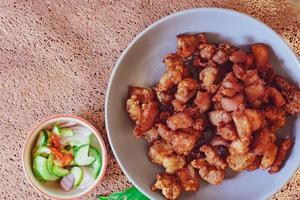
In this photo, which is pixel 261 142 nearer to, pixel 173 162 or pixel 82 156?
pixel 173 162

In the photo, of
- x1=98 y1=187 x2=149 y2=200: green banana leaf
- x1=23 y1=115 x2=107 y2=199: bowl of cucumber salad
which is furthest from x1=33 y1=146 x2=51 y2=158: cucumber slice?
x1=98 y1=187 x2=149 y2=200: green banana leaf

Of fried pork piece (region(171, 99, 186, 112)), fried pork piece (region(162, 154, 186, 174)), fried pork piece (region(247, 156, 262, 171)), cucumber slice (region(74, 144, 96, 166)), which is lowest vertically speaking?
cucumber slice (region(74, 144, 96, 166))

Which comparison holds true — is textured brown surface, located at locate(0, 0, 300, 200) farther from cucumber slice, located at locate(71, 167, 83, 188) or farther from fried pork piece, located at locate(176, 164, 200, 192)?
fried pork piece, located at locate(176, 164, 200, 192)

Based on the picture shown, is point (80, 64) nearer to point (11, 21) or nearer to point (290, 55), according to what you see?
point (11, 21)

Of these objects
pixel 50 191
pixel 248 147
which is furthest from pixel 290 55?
pixel 50 191

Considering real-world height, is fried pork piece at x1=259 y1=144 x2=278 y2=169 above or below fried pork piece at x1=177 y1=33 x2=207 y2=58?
below

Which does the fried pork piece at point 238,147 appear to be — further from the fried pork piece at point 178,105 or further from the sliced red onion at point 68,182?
the sliced red onion at point 68,182

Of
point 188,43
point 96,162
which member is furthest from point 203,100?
point 96,162
